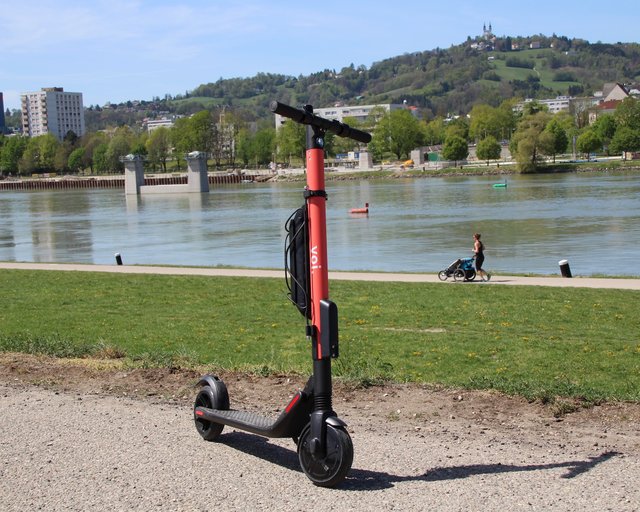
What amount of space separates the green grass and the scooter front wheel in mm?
2576

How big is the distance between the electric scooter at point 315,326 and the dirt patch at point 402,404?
114cm

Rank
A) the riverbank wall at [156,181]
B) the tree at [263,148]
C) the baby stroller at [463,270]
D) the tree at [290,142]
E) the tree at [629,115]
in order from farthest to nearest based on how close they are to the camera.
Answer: the tree at [263,148] → the tree at [290,142] → the riverbank wall at [156,181] → the tree at [629,115] → the baby stroller at [463,270]

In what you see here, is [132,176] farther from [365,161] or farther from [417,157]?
[417,157]

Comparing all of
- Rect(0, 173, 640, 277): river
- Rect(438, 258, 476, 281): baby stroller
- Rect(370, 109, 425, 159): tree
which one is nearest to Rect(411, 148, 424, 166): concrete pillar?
Rect(370, 109, 425, 159): tree

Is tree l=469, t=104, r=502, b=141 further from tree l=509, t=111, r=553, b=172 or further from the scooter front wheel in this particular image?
the scooter front wheel

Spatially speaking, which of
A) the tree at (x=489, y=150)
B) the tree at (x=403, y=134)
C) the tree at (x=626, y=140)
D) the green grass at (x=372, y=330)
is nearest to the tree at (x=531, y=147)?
the tree at (x=626, y=140)

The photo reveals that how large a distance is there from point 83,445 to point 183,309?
1170cm

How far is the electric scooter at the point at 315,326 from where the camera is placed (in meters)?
6.08

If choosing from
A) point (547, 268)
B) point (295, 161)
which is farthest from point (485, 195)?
point (295, 161)

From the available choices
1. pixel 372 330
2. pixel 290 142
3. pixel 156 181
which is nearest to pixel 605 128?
pixel 290 142

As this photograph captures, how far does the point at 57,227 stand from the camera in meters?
66.4

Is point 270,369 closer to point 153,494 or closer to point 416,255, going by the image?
point 153,494

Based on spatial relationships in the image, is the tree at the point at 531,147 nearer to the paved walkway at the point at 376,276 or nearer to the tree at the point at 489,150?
the tree at the point at 489,150

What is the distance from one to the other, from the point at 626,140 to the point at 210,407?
13992 cm
